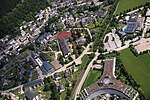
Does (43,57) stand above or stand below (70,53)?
above

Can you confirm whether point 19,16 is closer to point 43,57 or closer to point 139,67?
point 43,57

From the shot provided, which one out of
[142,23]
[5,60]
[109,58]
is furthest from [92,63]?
[5,60]

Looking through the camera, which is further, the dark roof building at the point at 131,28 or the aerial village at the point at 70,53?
the dark roof building at the point at 131,28

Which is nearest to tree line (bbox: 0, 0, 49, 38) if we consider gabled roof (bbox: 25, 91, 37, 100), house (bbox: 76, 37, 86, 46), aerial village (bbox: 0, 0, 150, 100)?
aerial village (bbox: 0, 0, 150, 100)

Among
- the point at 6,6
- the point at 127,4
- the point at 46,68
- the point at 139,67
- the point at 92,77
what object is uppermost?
the point at 6,6

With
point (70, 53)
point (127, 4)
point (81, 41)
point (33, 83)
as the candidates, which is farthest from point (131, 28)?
point (33, 83)

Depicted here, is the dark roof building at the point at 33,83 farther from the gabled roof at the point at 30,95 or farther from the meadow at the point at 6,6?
the meadow at the point at 6,6

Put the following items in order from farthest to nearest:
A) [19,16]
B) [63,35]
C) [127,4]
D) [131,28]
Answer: [19,16] → [127,4] → [63,35] → [131,28]

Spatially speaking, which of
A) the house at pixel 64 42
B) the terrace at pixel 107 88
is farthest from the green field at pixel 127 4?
the terrace at pixel 107 88
